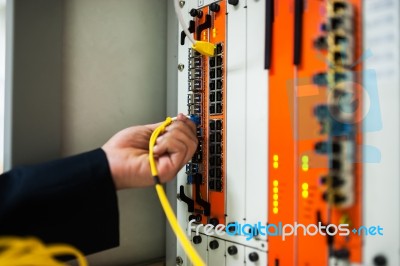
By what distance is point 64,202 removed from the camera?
0.90m

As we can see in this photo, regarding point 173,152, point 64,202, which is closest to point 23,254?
point 64,202

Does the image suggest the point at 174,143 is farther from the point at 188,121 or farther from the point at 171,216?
the point at 171,216

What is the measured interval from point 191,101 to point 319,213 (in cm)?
61

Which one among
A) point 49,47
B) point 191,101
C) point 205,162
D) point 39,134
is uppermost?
point 49,47

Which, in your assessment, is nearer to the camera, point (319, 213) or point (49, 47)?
point (319, 213)

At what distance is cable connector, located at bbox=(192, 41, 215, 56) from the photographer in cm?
108

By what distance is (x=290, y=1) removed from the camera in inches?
35.5

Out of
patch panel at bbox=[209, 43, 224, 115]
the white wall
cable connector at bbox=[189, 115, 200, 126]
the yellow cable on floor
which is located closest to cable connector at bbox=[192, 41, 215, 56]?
patch panel at bbox=[209, 43, 224, 115]

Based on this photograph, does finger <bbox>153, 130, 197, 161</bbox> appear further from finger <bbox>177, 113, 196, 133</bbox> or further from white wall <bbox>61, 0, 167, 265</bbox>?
white wall <bbox>61, 0, 167, 265</bbox>

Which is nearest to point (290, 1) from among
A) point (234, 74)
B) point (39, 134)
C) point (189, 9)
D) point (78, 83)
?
point (234, 74)

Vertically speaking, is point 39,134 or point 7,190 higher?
point 39,134

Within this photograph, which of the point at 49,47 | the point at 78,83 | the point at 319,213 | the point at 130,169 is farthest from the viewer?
the point at 78,83

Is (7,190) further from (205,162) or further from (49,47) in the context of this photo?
(205,162)

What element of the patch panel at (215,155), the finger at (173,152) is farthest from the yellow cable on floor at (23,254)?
the patch panel at (215,155)
